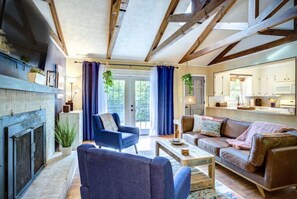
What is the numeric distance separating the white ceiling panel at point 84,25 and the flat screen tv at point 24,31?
924 mm

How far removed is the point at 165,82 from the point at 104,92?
1.92m

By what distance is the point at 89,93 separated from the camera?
5152 mm

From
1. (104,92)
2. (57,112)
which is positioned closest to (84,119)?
(104,92)

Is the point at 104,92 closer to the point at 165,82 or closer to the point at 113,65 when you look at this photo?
the point at 113,65

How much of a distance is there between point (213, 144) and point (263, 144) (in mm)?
1036

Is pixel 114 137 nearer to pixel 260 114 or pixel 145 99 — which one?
pixel 145 99

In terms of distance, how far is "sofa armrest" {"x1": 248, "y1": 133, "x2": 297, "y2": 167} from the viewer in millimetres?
2271

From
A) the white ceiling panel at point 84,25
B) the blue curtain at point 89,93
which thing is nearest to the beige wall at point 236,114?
the white ceiling panel at point 84,25

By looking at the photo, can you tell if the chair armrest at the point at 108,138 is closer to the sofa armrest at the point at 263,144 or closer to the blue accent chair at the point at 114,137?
the blue accent chair at the point at 114,137

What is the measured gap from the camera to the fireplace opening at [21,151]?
1.65 meters

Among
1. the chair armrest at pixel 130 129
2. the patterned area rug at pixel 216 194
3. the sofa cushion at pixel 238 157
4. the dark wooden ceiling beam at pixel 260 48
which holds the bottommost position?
the patterned area rug at pixel 216 194

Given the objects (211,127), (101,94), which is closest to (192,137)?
(211,127)

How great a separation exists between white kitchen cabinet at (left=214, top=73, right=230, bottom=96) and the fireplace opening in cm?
532

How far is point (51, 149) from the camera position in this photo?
3.21 m
